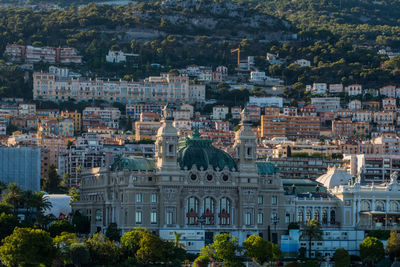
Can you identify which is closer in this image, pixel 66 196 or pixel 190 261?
pixel 190 261

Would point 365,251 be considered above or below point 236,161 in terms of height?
below

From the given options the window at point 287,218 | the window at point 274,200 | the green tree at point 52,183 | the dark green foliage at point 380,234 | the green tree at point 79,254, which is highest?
the green tree at point 52,183

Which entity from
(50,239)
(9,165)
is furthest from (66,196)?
(50,239)

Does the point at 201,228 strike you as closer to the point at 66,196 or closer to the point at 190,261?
the point at 190,261

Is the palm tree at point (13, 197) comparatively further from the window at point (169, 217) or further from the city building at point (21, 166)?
the city building at point (21, 166)

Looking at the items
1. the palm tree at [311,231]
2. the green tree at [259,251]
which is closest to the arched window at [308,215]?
the palm tree at [311,231]

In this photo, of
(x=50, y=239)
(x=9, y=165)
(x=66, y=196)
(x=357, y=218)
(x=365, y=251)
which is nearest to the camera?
(x=50, y=239)

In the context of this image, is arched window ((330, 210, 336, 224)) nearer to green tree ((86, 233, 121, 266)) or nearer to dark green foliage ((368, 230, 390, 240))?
dark green foliage ((368, 230, 390, 240))
